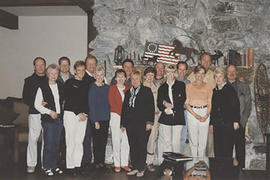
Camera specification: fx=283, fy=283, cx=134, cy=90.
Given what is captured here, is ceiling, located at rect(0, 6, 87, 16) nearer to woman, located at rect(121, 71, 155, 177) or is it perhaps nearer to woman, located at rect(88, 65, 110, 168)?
woman, located at rect(88, 65, 110, 168)

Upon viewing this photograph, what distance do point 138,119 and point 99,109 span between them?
22.4 inches

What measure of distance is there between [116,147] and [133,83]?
950 mm

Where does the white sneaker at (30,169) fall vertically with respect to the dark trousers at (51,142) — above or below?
below

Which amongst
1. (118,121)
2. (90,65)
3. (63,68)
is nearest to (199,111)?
(118,121)

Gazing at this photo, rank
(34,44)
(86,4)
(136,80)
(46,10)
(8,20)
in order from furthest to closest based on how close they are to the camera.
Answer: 1. (34,44)
2. (8,20)
3. (46,10)
4. (86,4)
5. (136,80)

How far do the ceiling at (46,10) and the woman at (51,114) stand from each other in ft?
10.1

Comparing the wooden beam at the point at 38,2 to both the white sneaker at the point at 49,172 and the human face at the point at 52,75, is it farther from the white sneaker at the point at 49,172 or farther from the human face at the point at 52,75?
the white sneaker at the point at 49,172

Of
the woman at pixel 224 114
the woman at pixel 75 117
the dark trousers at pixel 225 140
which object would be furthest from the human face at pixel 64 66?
the dark trousers at pixel 225 140

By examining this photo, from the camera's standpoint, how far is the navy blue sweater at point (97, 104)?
13.0ft

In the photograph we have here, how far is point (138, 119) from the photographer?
3869 mm

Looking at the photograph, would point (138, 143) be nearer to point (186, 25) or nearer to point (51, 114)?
point (51, 114)

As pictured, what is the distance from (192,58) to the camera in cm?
551

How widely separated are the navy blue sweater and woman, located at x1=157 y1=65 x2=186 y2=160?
77 centimetres

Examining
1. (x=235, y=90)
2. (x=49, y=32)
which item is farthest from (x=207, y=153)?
(x=49, y=32)
